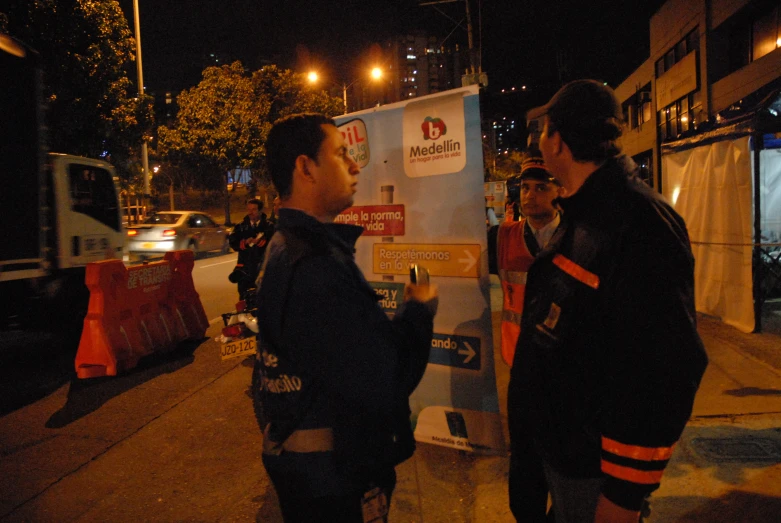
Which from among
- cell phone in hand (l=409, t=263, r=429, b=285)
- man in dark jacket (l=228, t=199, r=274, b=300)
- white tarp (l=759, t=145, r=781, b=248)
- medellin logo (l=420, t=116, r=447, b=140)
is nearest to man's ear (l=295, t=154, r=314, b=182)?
cell phone in hand (l=409, t=263, r=429, b=285)

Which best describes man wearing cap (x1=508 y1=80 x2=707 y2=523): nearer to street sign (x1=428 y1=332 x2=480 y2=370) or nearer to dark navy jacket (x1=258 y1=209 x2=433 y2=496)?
dark navy jacket (x1=258 y1=209 x2=433 y2=496)

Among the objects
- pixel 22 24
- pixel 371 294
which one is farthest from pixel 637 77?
pixel 371 294

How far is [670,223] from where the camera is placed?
4.93 feet

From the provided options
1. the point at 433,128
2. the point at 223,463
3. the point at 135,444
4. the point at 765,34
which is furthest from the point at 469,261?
the point at 765,34

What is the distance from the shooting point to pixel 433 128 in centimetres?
360

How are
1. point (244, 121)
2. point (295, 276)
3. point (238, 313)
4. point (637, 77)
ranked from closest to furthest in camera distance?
point (295, 276), point (238, 313), point (244, 121), point (637, 77)

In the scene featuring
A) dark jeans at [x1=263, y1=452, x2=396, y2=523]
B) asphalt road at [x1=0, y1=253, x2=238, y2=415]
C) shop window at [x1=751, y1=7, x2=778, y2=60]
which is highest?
shop window at [x1=751, y1=7, x2=778, y2=60]

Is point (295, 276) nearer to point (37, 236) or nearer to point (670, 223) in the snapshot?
point (670, 223)

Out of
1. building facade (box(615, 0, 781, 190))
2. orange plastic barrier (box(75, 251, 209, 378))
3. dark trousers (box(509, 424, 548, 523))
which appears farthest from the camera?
building facade (box(615, 0, 781, 190))

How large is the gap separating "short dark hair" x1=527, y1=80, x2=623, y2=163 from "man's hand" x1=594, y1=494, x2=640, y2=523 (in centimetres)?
101

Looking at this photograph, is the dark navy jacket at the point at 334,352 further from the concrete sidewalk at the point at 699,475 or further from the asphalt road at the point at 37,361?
the asphalt road at the point at 37,361

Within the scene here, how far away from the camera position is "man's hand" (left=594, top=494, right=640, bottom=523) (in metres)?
1.46

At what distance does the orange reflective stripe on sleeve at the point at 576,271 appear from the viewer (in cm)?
156

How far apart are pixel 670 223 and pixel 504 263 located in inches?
77.9
